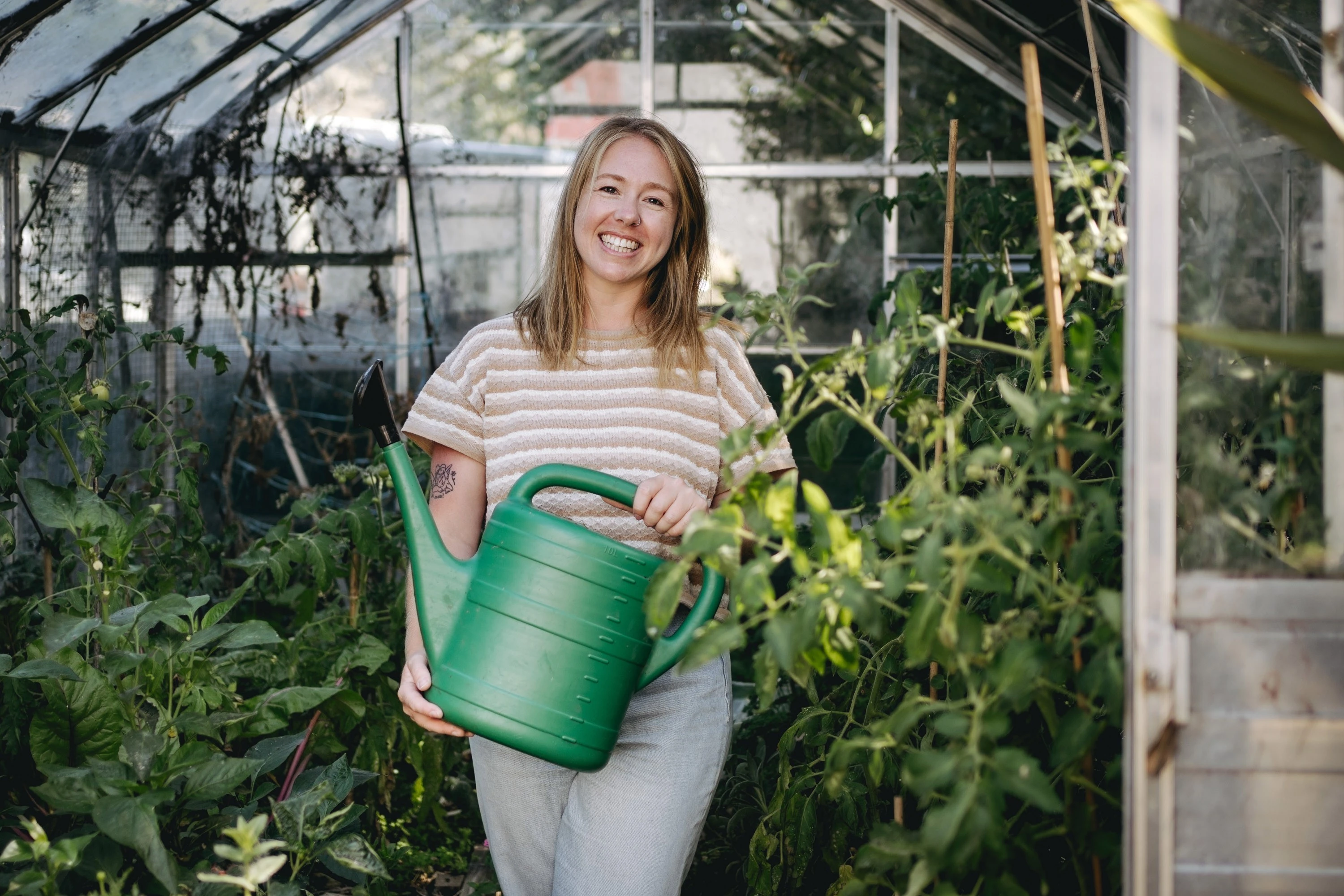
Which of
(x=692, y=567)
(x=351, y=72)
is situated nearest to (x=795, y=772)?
(x=692, y=567)

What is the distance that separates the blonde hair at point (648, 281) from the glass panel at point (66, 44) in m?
1.81

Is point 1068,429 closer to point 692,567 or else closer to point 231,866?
point 692,567

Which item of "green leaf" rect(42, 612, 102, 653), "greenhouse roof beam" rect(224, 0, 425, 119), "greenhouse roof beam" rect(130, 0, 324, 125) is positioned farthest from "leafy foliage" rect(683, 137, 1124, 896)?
"greenhouse roof beam" rect(224, 0, 425, 119)

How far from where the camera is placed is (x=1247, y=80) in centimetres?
76

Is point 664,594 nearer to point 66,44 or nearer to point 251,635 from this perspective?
point 251,635

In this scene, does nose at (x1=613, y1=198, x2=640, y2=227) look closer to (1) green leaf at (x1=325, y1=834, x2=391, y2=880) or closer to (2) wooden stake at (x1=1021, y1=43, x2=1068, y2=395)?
(2) wooden stake at (x1=1021, y1=43, x2=1068, y2=395)

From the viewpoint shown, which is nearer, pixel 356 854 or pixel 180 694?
pixel 356 854

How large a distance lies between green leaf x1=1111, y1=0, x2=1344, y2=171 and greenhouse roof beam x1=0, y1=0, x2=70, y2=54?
99.6 inches

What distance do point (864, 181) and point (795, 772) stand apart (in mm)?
2332

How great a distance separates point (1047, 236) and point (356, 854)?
1.04 metres

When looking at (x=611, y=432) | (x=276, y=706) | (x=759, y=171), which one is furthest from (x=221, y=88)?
(x=611, y=432)

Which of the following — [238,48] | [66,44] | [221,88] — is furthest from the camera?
[221,88]

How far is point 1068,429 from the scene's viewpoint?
95 centimetres

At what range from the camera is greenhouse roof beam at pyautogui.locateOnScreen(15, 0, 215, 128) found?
2.89 metres
